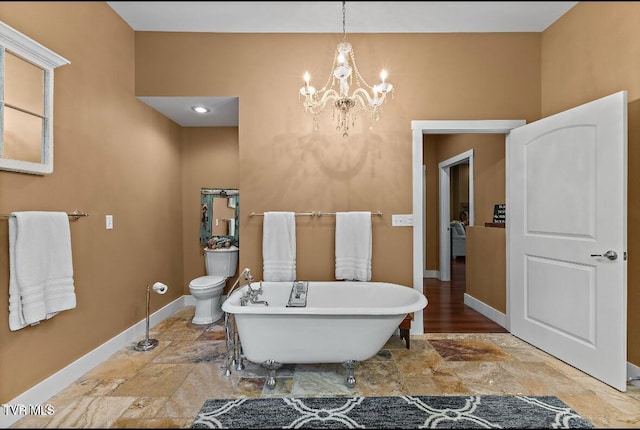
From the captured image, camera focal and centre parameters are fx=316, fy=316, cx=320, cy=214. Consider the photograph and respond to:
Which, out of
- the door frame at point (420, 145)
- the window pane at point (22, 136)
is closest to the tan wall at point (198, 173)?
the window pane at point (22, 136)

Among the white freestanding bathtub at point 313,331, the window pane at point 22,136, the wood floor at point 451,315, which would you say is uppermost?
the window pane at point 22,136

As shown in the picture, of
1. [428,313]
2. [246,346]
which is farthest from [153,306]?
[428,313]

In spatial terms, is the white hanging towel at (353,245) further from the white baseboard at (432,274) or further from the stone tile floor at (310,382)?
the white baseboard at (432,274)

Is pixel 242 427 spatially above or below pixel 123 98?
below

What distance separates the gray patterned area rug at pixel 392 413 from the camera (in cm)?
159

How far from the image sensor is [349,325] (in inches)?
73.6

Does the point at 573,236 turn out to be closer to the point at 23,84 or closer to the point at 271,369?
the point at 271,369

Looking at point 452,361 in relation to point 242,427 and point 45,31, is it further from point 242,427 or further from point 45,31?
point 45,31

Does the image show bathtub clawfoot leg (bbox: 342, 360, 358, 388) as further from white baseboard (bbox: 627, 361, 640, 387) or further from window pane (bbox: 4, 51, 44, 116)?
→ window pane (bbox: 4, 51, 44, 116)

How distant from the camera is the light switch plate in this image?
2748mm

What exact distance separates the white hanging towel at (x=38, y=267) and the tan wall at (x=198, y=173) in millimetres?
1712

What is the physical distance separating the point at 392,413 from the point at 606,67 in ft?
8.73

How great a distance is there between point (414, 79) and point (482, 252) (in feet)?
6.31

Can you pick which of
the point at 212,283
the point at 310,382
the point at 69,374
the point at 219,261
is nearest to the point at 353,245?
the point at 310,382
